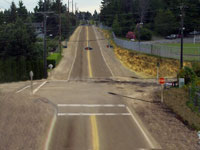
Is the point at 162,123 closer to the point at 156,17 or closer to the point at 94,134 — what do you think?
the point at 94,134

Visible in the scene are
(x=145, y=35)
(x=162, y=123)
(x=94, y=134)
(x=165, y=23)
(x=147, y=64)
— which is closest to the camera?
(x=94, y=134)

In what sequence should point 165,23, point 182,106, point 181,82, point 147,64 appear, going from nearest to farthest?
point 182,106
point 181,82
point 147,64
point 165,23

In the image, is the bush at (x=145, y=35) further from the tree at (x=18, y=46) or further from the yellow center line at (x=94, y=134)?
the yellow center line at (x=94, y=134)

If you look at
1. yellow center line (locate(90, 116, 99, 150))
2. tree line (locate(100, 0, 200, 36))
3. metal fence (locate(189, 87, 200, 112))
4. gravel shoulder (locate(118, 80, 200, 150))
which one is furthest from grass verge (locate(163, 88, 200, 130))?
tree line (locate(100, 0, 200, 36))

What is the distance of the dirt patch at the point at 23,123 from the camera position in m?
13.4

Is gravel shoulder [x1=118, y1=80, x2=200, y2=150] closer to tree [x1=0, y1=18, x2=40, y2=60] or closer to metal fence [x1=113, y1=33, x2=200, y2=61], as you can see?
metal fence [x1=113, y1=33, x2=200, y2=61]

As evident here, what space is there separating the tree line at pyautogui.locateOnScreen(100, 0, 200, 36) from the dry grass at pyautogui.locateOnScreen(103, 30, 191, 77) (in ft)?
113

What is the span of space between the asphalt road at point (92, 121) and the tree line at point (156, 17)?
63323mm

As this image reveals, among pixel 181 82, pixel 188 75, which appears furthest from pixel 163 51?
pixel 181 82

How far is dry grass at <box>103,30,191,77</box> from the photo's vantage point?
46737 millimetres

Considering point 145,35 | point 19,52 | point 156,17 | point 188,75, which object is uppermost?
point 156,17

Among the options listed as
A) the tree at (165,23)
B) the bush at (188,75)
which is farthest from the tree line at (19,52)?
the tree at (165,23)

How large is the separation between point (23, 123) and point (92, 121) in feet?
13.9

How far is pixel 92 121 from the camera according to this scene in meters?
17.9
